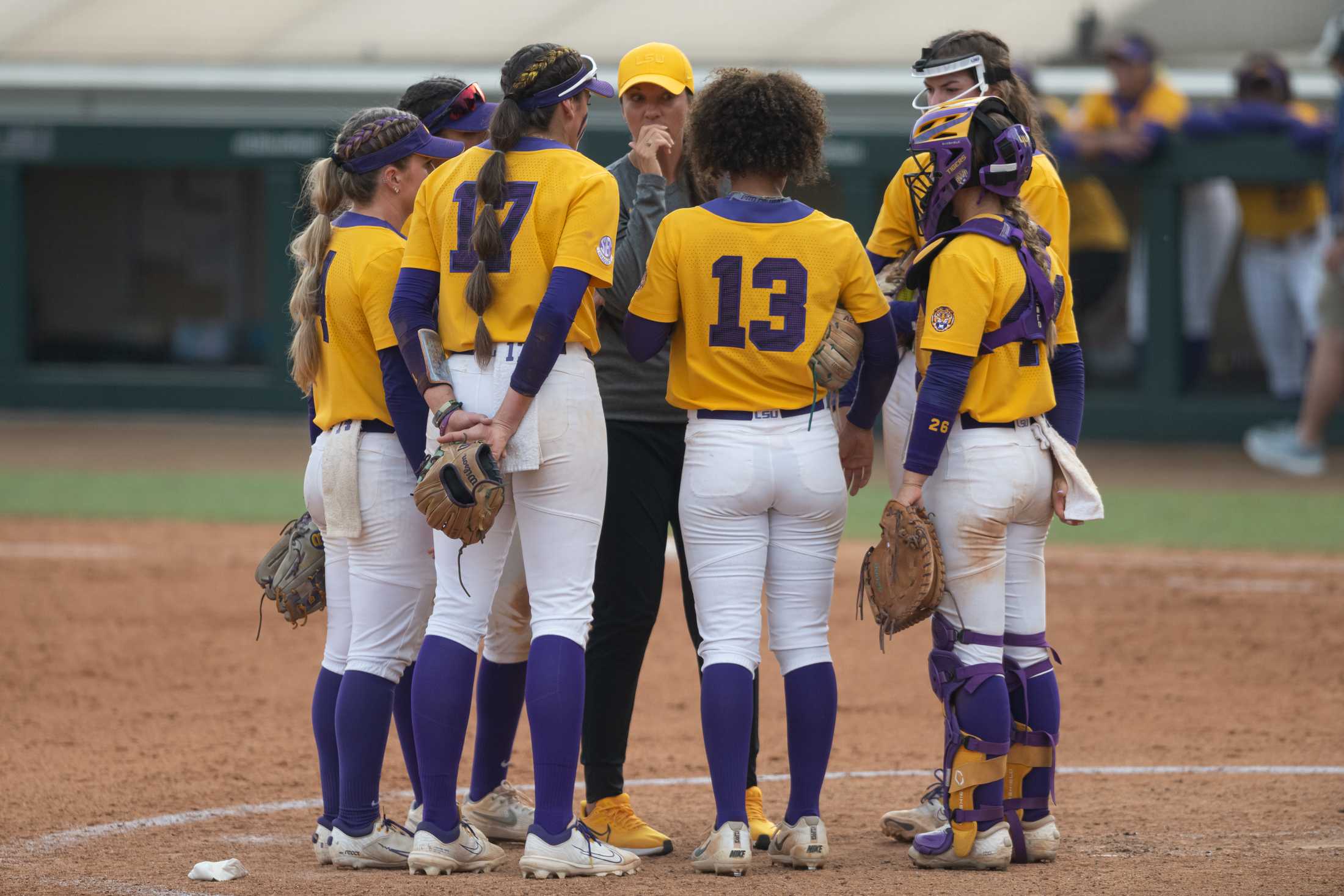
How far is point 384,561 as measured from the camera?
13.3 feet

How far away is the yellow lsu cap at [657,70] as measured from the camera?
427cm

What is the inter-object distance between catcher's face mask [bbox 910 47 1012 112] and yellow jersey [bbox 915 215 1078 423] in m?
0.55

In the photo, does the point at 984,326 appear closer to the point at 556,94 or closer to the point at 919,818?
the point at 556,94

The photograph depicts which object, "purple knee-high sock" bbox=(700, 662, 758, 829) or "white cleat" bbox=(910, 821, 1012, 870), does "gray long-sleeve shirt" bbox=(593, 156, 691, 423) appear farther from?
"white cleat" bbox=(910, 821, 1012, 870)

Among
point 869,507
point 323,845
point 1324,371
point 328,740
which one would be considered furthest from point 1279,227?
point 323,845

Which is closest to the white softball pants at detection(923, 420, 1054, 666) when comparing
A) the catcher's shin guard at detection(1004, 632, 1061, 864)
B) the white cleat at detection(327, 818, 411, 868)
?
the catcher's shin guard at detection(1004, 632, 1061, 864)

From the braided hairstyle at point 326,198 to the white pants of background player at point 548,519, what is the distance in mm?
432

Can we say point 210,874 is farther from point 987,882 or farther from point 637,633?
point 987,882

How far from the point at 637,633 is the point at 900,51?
12493 millimetres

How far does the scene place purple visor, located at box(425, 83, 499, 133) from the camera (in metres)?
4.43

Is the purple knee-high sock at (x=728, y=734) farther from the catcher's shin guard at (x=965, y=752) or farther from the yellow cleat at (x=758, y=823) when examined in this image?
the catcher's shin guard at (x=965, y=752)

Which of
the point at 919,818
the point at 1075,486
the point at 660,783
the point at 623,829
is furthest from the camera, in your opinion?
the point at 660,783

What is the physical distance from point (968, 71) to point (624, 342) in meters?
1.16

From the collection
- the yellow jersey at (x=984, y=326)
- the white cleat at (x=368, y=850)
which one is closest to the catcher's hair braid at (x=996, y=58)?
the yellow jersey at (x=984, y=326)
